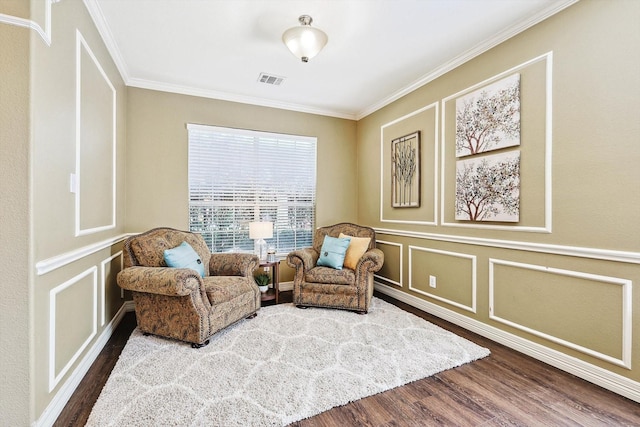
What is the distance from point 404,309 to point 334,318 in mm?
881

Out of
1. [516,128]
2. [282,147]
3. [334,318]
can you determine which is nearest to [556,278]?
[516,128]

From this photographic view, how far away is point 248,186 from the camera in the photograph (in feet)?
13.0

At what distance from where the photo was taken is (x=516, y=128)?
7.86 ft

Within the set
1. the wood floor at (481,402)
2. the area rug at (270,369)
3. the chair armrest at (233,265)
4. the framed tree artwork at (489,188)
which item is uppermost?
the framed tree artwork at (489,188)

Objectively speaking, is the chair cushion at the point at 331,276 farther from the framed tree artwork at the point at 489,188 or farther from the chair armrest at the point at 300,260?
the framed tree artwork at the point at 489,188

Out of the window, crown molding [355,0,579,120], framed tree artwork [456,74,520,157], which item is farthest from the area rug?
crown molding [355,0,579,120]

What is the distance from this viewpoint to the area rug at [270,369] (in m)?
1.64

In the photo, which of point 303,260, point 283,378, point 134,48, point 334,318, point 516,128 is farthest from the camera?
point 303,260

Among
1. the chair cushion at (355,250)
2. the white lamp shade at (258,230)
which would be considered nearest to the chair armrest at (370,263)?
the chair cushion at (355,250)

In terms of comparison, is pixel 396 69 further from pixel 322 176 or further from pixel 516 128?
pixel 322 176

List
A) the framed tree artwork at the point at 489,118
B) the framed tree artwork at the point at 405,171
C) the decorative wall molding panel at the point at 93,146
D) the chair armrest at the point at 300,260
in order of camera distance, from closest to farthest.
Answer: the decorative wall molding panel at the point at 93,146
the framed tree artwork at the point at 489,118
the chair armrest at the point at 300,260
the framed tree artwork at the point at 405,171

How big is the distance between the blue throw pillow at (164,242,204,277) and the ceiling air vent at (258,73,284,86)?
1999 millimetres

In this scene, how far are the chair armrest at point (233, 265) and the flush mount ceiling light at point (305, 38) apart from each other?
2017mm

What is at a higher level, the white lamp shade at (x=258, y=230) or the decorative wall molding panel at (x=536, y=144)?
the decorative wall molding panel at (x=536, y=144)
